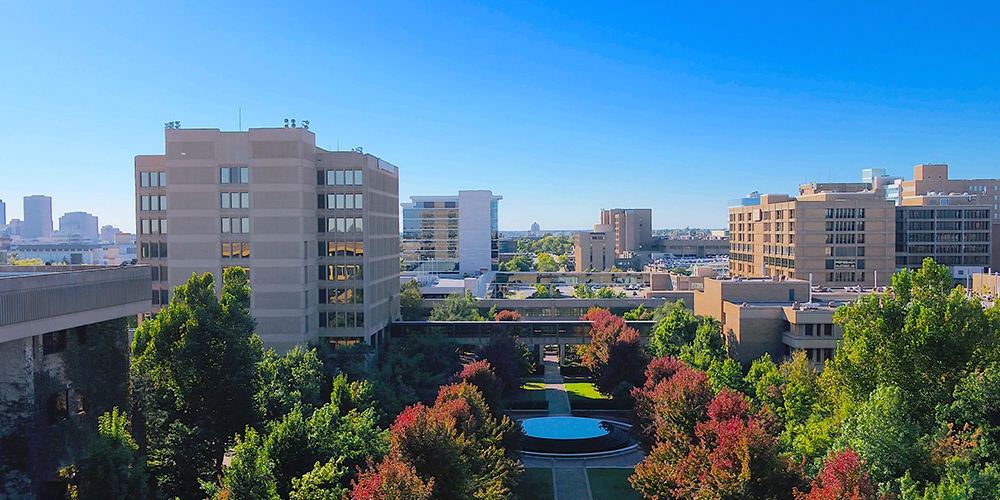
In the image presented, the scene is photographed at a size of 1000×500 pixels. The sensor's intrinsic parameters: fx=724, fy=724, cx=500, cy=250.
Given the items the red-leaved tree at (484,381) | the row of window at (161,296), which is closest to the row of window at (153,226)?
the row of window at (161,296)

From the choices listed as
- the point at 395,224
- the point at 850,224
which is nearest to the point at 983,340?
the point at 395,224

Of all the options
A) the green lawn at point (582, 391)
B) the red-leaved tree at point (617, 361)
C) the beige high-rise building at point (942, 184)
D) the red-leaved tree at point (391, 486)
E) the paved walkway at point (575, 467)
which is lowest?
the paved walkway at point (575, 467)

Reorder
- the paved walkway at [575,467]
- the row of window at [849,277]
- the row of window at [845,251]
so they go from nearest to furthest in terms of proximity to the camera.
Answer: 1. the paved walkway at [575,467]
2. the row of window at [845,251]
3. the row of window at [849,277]

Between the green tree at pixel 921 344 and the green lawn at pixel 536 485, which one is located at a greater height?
the green tree at pixel 921 344

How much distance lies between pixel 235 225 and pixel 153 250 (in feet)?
29.4

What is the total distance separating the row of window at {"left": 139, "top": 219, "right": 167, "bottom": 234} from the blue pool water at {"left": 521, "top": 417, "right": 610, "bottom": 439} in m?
34.4

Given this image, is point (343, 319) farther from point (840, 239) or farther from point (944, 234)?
point (944, 234)

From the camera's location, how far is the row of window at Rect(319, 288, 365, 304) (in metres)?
60.4

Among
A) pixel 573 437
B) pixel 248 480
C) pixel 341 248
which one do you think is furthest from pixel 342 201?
pixel 248 480

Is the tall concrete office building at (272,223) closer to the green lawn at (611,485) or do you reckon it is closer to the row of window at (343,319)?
the row of window at (343,319)

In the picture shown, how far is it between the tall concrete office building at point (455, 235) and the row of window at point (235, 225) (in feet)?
303

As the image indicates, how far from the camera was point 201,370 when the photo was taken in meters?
36.3

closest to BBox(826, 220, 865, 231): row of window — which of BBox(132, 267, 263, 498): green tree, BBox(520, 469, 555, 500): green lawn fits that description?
BBox(520, 469, 555, 500): green lawn

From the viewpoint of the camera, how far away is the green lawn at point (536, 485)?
39791mm
